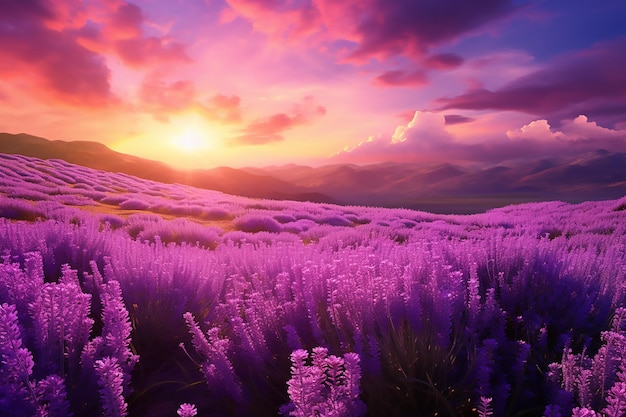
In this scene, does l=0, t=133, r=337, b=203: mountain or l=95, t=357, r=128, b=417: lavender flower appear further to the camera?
l=0, t=133, r=337, b=203: mountain

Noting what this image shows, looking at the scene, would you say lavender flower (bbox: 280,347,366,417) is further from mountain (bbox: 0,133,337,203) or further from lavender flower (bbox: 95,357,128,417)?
mountain (bbox: 0,133,337,203)

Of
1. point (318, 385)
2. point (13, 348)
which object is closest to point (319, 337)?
point (318, 385)

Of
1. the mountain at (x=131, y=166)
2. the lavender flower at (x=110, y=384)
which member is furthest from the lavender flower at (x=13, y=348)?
the mountain at (x=131, y=166)

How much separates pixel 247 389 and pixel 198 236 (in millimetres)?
6505

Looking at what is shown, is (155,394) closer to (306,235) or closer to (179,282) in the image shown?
(179,282)

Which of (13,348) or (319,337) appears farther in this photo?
(319,337)

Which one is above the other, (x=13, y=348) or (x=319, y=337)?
(x=13, y=348)

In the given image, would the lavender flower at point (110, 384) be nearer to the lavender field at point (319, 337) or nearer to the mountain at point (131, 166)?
the lavender field at point (319, 337)

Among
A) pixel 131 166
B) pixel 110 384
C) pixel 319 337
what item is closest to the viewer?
pixel 110 384

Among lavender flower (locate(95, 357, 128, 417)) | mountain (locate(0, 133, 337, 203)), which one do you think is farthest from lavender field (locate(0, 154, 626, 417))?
mountain (locate(0, 133, 337, 203))

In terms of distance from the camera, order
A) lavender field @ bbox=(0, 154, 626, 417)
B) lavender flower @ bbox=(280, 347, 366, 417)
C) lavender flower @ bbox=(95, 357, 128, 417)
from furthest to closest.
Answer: lavender field @ bbox=(0, 154, 626, 417)
lavender flower @ bbox=(95, 357, 128, 417)
lavender flower @ bbox=(280, 347, 366, 417)

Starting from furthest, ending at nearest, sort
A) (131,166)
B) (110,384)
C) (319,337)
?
(131,166)
(319,337)
(110,384)

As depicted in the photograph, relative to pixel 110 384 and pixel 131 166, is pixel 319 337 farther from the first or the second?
pixel 131 166

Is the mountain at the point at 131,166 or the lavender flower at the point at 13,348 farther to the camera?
the mountain at the point at 131,166
